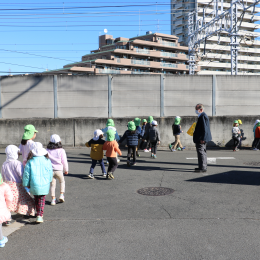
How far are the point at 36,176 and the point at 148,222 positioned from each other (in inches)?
75.2

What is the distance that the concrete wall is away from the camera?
49.5 ft

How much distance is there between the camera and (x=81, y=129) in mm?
15141

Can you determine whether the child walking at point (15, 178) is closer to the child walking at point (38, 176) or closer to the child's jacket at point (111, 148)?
the child walking at point (38, 176)

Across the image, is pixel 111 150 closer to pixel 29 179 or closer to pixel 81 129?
pixel 29 179

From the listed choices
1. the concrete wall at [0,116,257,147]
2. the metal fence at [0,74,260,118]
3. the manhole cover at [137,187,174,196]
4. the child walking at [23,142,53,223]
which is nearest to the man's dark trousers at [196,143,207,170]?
the manhole cover at [137,187,174,196]

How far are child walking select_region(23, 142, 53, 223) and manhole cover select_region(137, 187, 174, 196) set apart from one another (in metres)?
2.39

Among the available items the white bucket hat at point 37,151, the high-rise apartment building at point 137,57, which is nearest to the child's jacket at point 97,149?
the white bucket hat at point 37,151

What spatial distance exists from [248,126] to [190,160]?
A: 5659mm

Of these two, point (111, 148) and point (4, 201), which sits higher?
point (111, 148)

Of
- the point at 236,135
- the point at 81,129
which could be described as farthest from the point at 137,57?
the point at 236,135

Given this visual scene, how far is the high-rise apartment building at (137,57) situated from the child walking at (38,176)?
77331 millimetres

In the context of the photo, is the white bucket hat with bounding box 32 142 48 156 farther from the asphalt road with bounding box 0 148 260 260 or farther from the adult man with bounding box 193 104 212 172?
the adult man with bounding box 193 104 212 172

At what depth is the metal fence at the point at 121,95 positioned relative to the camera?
15.5 meters

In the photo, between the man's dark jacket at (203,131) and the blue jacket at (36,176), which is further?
the man's dark jacket at (203,131)
